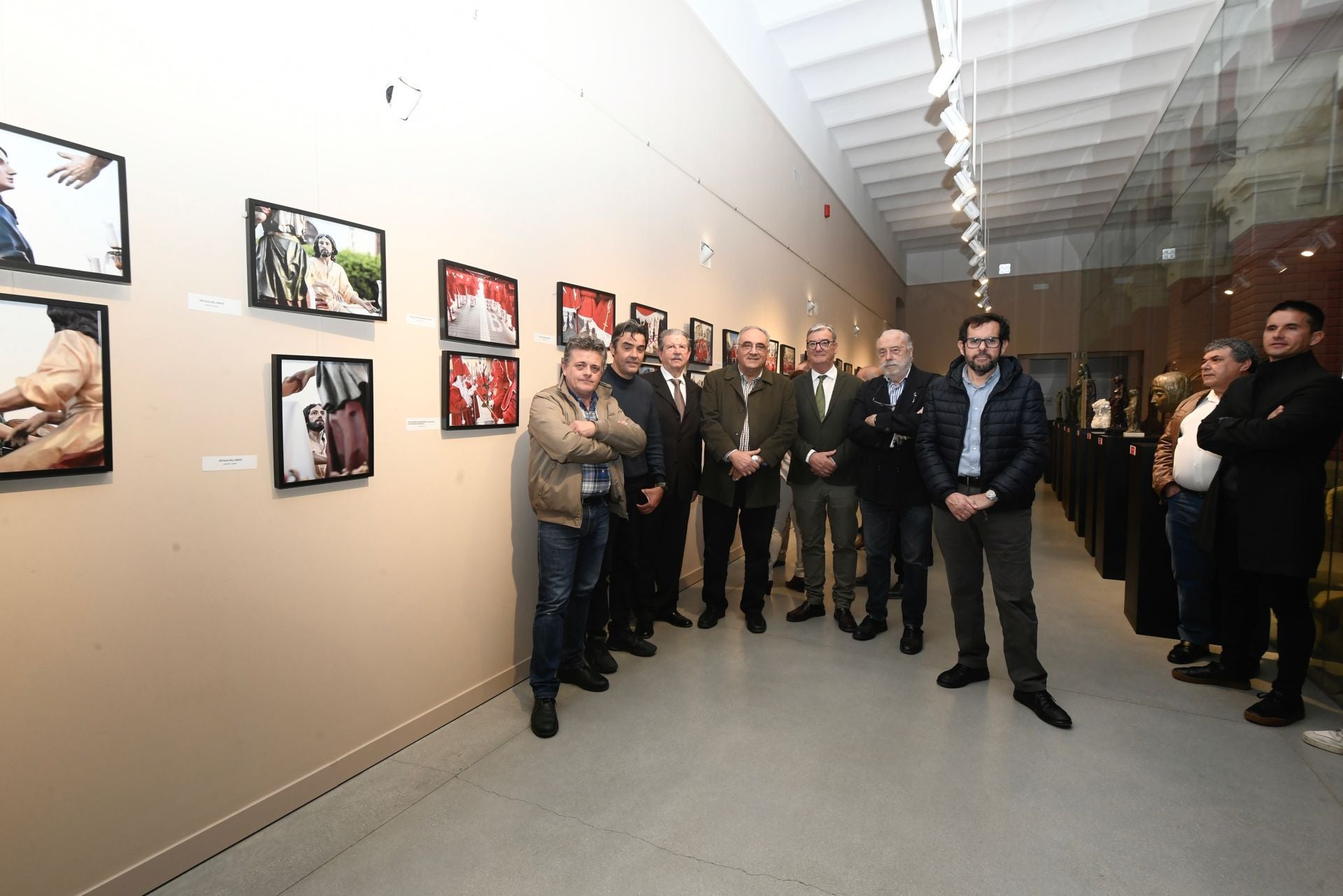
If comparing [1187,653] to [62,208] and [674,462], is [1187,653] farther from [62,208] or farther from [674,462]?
[62,208]

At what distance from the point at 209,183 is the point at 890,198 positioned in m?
10.6

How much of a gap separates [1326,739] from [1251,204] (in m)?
3.33

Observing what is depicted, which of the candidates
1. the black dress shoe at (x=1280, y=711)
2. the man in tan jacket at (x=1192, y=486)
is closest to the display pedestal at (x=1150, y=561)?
the man in tan jacket at (x=1192, y=486)

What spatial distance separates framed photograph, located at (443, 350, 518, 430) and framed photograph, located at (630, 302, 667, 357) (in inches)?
43.8

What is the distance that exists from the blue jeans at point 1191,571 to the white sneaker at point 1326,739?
2.64 feet

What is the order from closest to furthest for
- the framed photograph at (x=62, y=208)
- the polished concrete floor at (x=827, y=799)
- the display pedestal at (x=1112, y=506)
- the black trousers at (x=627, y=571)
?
the framed photograph at (x=62, y=208), the polished concrete floor at (x=827, y=799), the black trousers at (x=627, y=571), the display pedestal at (x=1112, y=506)

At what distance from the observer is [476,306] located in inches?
105

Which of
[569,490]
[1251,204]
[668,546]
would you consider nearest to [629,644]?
[668,546]

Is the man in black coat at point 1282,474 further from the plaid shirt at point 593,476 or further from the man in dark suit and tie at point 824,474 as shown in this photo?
the plaid shirt at point 593,476

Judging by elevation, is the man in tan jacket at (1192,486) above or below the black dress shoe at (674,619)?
above

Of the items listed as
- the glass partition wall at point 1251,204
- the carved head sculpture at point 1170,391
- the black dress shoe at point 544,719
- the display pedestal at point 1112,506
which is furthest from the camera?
the carved head sculpture at point 1170,391

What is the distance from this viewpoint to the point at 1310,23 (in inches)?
134

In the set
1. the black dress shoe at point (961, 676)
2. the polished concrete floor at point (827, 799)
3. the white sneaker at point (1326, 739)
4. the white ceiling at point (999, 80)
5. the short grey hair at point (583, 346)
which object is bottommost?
the polished concrete floor at point (827, 799)

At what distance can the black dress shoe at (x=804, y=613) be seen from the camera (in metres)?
3.87
